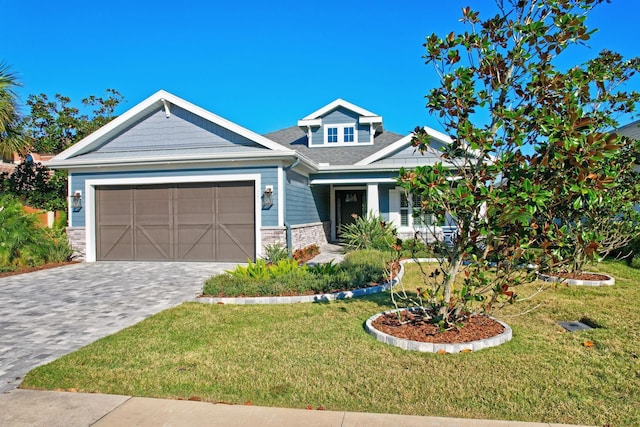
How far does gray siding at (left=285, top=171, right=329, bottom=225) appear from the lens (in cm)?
1293

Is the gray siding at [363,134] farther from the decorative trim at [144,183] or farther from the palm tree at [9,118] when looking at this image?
the palm tree at [9,118]

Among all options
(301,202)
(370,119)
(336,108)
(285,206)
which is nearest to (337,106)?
(336,108)

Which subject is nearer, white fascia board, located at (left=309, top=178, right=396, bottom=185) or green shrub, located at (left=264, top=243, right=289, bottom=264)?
green shrub, located at (left=264, top=243, right=289, bottom=264)

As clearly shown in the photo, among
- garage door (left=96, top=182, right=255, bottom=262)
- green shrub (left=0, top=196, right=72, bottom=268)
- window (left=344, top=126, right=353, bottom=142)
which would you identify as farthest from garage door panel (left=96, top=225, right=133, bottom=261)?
window (left=344, top=126, right=353, bottom=142)

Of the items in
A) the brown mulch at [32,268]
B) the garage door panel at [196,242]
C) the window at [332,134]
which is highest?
the window at [332,134]

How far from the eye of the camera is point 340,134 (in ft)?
62.3

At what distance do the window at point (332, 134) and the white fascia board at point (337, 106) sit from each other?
78cm

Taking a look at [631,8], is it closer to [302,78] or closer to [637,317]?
[637,317]

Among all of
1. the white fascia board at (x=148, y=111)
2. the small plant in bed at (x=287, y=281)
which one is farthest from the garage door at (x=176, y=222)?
the small plant in bed at (x=287, y=281)

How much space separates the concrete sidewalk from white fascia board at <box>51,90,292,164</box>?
29.7 feet

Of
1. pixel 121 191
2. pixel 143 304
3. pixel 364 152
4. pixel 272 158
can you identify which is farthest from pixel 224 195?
pixel 364 152

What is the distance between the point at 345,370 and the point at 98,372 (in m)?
2.38

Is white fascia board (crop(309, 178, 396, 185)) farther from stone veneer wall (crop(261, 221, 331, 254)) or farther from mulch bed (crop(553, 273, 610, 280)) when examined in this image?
mulch bed (crop(553, 273, 610, 280))

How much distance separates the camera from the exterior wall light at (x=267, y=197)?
1200 centimetres
